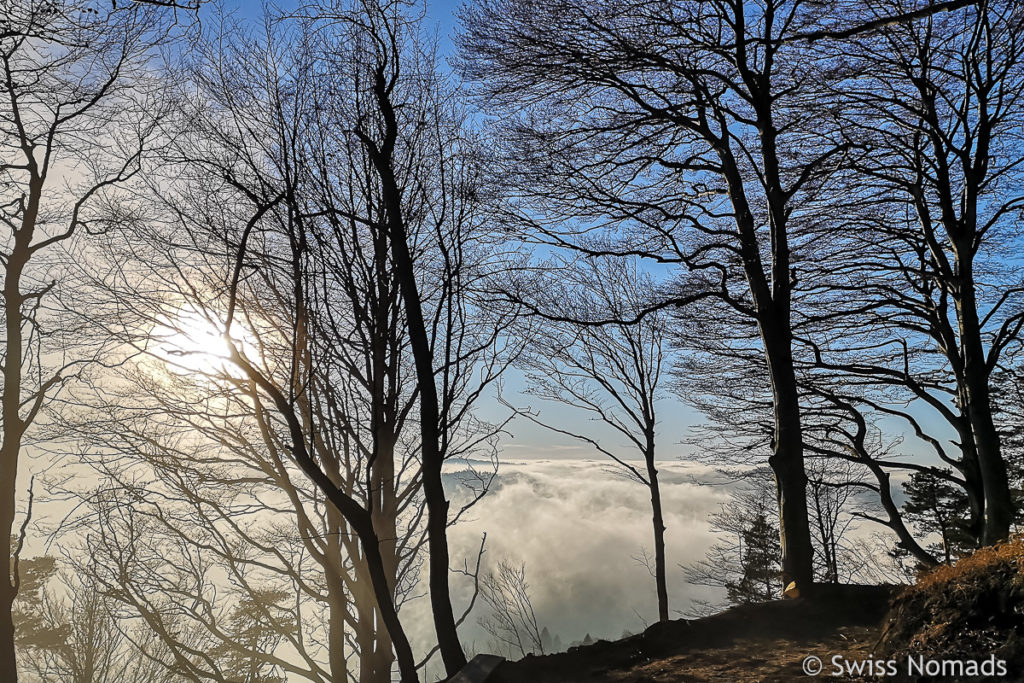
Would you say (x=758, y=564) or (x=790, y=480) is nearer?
(x=790, y=480)

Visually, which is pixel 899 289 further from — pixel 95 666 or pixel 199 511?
pixel 95 666

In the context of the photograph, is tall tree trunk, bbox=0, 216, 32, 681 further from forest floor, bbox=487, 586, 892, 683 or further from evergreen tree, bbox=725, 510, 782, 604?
evergreen tree, bbox=725, 510, 782, 604

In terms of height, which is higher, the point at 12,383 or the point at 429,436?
the point at 12,383

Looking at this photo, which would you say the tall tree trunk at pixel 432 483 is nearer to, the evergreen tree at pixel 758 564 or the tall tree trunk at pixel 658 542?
the tall tree trunk at pixel 658 542

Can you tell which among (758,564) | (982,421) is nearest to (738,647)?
(982,421)

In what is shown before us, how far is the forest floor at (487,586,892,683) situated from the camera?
4305 mm

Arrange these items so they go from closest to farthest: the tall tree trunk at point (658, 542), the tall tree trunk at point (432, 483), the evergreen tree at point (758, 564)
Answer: the tall tree trunk at point (432, 483)
the tall tree trunk at point (658, 542)
the evergreen tree at point (758, 564)

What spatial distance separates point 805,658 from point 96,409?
28.4 ft

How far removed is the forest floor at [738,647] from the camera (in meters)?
4.30

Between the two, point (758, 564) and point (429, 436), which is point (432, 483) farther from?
point (758, 564)

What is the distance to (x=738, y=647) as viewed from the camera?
16.1 feet

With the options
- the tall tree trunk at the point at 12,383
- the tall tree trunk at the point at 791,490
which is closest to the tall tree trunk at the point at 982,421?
the tall tree trunk at the point at 791,490

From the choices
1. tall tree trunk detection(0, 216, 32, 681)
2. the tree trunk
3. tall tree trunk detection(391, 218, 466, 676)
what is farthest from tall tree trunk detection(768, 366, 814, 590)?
tall tree trunk detection(0, 216, 32, 681)

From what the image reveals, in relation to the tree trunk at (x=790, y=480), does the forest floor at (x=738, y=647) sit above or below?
below
